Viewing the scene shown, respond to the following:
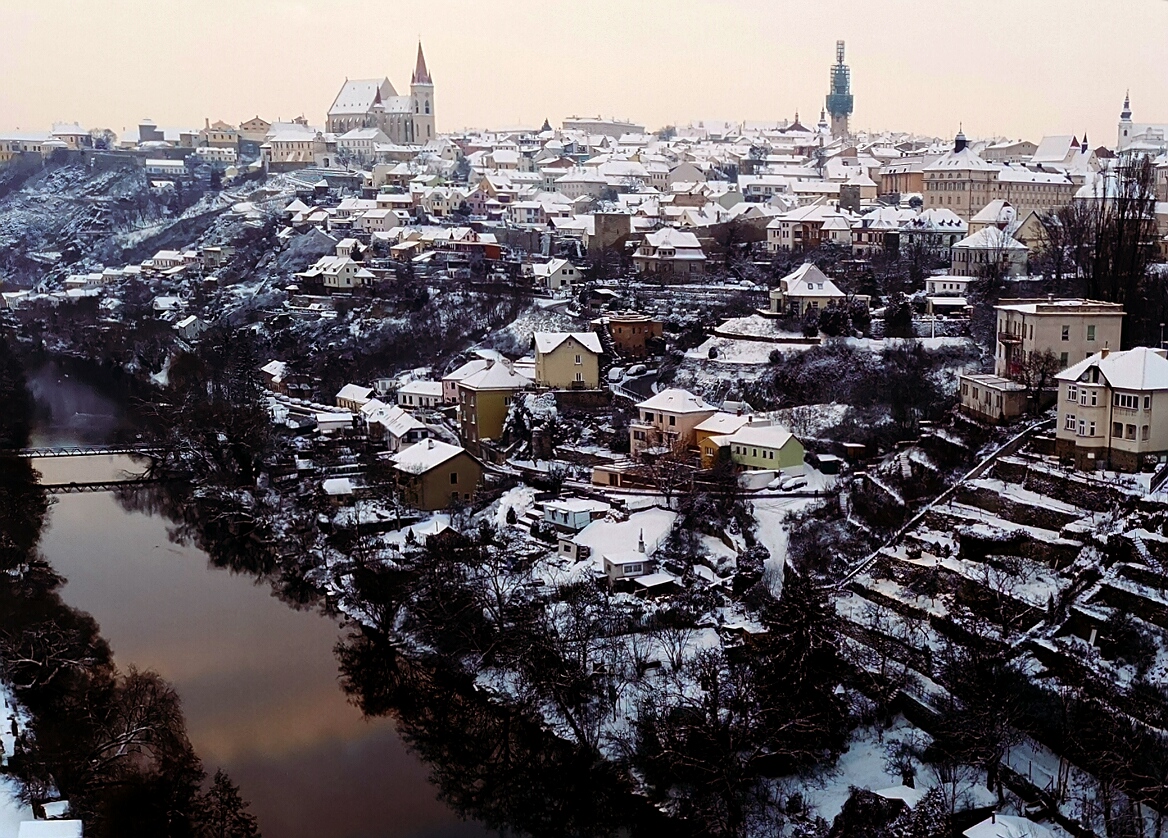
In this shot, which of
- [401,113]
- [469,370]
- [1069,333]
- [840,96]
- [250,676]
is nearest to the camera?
[250,676]

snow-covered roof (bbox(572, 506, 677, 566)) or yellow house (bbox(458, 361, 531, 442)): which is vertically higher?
yellow house (bbox(458, 361, 531, 442))

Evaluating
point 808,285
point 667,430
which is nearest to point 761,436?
point 667,430

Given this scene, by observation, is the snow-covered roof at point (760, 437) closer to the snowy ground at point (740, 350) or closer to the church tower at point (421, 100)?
the snowy ground at point (740, 350)

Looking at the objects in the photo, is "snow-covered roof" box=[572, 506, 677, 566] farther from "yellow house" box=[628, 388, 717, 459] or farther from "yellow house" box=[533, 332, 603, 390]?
"yellow house" box=[533, 332, 603, 390]

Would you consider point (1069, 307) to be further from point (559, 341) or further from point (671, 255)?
point (671, 255)

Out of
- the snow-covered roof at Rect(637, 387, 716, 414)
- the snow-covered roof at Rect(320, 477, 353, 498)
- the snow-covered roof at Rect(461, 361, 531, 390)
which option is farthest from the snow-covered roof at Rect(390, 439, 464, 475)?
the snow-covered roof at Rect(637, 387, 716, 414)

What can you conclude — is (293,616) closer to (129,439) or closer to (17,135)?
(129,439)

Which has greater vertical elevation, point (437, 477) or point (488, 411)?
point (488, 411)
